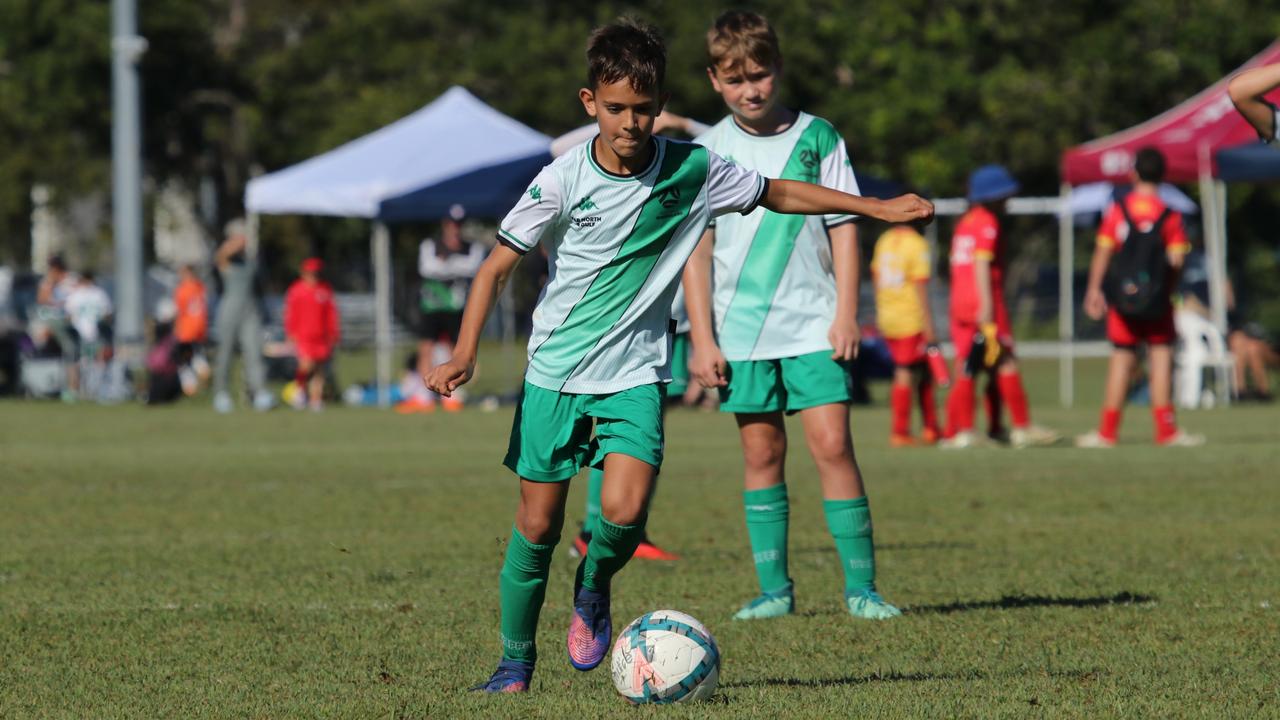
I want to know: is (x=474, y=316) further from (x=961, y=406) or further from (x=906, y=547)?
(x=961, y=406)

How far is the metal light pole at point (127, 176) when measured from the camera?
989 inches

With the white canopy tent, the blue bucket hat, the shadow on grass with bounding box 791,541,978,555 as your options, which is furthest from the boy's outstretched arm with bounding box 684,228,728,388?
the white canopy tent

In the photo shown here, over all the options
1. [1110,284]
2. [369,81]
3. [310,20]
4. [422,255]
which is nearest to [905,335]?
[1110,284]

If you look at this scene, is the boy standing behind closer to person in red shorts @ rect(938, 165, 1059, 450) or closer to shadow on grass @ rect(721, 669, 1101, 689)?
person in red shorts @ rect(938, 165, 1059, 450)

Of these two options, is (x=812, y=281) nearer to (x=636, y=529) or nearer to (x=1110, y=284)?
(x=636, y=529)

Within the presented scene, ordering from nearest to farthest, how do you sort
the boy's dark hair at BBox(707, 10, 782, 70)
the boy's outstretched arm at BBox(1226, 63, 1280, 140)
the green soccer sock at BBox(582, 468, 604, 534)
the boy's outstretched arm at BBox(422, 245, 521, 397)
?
the boy's outstretched arm at BBox(422, 245, 521, 397) → the boy's outstretched arm at BBox(1226, 63, 1280, 140) → the boy's dark hair at BBox(707, 10, 782, 70) → the green soccer sock at BBox(582, 468, 604, 534)

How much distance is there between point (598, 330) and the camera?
515 centimetres

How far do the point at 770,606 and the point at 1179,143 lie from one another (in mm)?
14478

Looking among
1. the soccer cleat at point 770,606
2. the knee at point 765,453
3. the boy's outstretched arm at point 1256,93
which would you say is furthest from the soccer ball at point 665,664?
the boy's outstretched arm at point 1256,93

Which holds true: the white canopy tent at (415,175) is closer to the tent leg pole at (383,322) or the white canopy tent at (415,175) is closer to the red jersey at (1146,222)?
the tent leg pole at (383,322)

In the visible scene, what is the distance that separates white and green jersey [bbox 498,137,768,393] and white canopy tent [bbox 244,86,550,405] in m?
14.5

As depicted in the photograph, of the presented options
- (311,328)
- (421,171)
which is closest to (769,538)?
(311,328)

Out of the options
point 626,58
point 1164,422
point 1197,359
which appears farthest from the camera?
point 1197,359

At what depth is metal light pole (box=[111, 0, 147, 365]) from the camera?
82.4 ft
